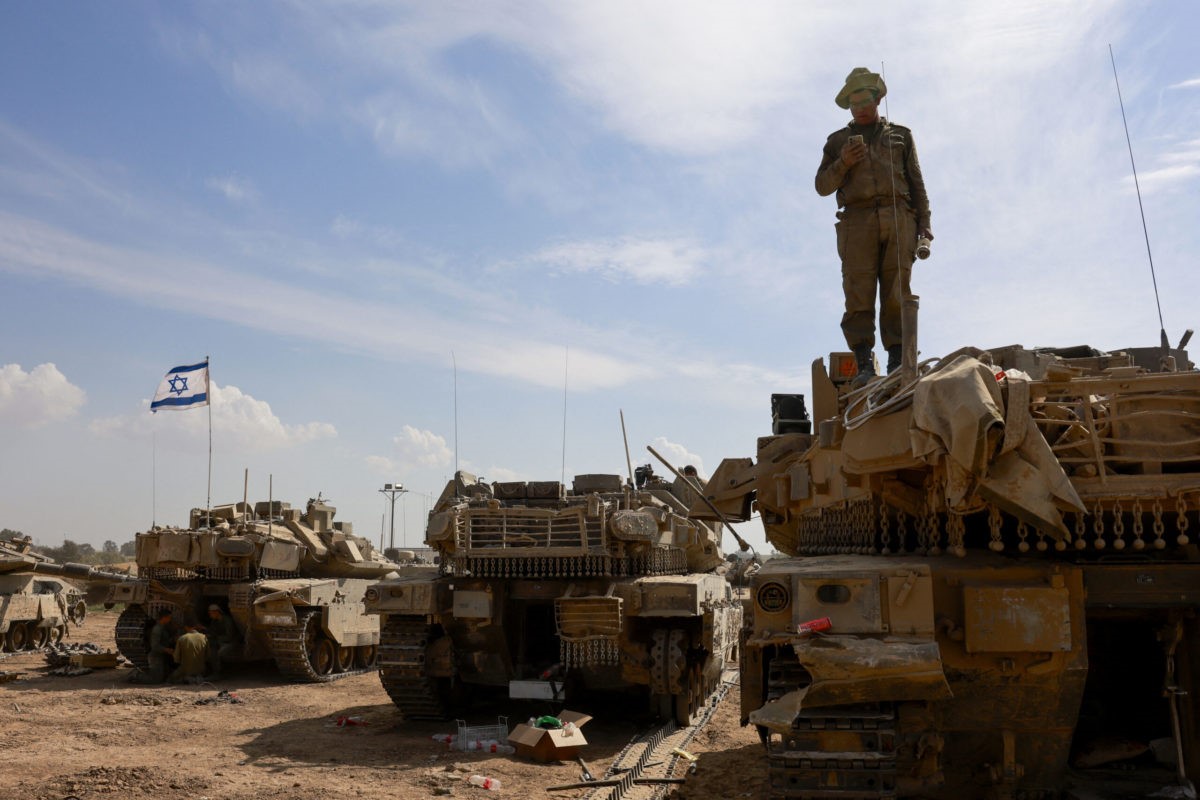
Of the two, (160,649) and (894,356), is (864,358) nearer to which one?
(894,356)

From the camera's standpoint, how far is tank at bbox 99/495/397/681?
14945 millimetres

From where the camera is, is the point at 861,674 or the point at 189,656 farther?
the point at 189,656

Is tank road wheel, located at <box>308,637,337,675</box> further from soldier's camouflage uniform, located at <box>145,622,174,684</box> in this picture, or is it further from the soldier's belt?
the soldier's belt

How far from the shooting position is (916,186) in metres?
8.55

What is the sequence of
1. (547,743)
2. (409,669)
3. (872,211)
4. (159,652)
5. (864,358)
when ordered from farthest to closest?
(159,652) < (409,669) < (547,743) < (864,358) < (872,211)

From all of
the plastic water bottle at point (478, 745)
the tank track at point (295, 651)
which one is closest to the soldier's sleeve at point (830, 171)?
the plastic water bottle at point (478, 745)

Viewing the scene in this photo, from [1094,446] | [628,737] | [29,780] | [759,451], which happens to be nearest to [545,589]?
[628,737]

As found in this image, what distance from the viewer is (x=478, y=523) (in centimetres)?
1080

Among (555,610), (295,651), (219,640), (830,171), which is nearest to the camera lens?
(830,171)

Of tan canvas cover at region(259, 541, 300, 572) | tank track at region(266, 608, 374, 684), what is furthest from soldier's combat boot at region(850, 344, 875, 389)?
tan canvas cover at region(259, 541, 300, 572)

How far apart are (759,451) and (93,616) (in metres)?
28.2

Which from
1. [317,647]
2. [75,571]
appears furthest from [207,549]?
[75,571]

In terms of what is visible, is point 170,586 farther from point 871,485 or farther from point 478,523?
point 871,485

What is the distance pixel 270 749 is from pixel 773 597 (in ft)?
21.3
